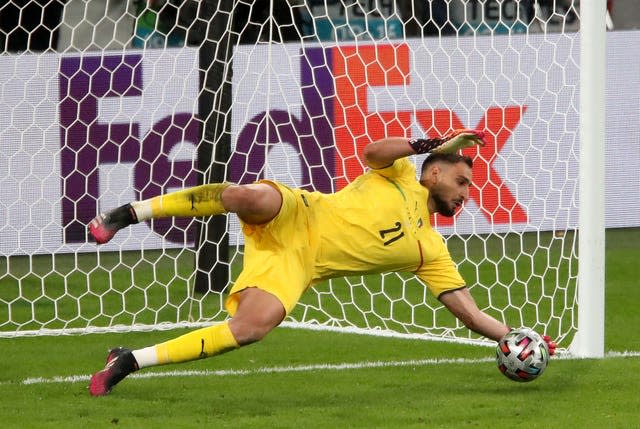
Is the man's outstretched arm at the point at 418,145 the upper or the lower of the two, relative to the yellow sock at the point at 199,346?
upper

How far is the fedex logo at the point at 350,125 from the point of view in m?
9.85

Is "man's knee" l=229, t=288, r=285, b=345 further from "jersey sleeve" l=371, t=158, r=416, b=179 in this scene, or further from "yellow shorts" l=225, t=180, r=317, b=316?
"jersey sleeve" l=371, t=158, r=416, b=179

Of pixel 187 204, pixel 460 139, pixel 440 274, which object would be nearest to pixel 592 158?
pixel 440 274

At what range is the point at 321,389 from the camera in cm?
646

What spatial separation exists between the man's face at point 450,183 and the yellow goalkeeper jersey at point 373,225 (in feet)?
0.22

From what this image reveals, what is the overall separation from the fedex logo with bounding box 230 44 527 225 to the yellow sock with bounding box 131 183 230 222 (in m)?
3.63

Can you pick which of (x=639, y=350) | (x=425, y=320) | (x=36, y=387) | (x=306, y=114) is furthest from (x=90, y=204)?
(x=639, y=350)

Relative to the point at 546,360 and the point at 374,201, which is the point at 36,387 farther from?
the point at 546,360

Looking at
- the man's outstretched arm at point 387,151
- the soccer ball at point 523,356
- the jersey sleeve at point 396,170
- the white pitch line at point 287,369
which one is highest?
the man's outstretched arm at point 387,151

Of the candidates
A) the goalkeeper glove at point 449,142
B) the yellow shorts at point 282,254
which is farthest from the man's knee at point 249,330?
the goalkeeper glove at point 449,142

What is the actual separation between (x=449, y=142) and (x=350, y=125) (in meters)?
4.20

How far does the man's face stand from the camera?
6.45 metres

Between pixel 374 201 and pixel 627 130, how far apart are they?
586 cm

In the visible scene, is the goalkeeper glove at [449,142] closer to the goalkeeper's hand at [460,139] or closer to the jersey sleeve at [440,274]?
the goalkeeper's hand at [460,139]
